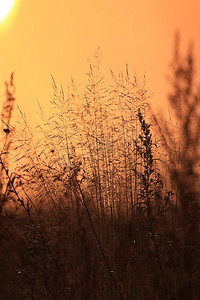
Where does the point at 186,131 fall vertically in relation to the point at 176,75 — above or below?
below

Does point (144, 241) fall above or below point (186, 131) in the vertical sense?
below

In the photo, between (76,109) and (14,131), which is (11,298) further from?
(76,109)

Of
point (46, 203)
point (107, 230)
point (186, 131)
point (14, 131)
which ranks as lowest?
point (107, 230)

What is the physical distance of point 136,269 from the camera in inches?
126

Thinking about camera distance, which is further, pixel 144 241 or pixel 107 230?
pixel 107 230

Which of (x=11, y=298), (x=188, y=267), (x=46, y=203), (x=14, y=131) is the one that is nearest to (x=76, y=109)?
(x=14, y=131)

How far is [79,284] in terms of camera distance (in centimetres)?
295

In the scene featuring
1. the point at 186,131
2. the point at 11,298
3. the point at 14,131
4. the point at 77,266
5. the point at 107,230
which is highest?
the point at 14,131

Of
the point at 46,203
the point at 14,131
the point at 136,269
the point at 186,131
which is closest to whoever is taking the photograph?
the point at 186,131

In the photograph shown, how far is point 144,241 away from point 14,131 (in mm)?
1488

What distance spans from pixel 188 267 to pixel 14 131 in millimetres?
2338

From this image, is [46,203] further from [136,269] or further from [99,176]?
[136,269]

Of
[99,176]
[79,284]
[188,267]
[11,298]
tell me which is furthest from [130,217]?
[188,267]

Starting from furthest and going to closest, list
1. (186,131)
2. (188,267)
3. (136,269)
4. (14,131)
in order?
(14,131) < (136,269) < (186,131) < (188,267)
